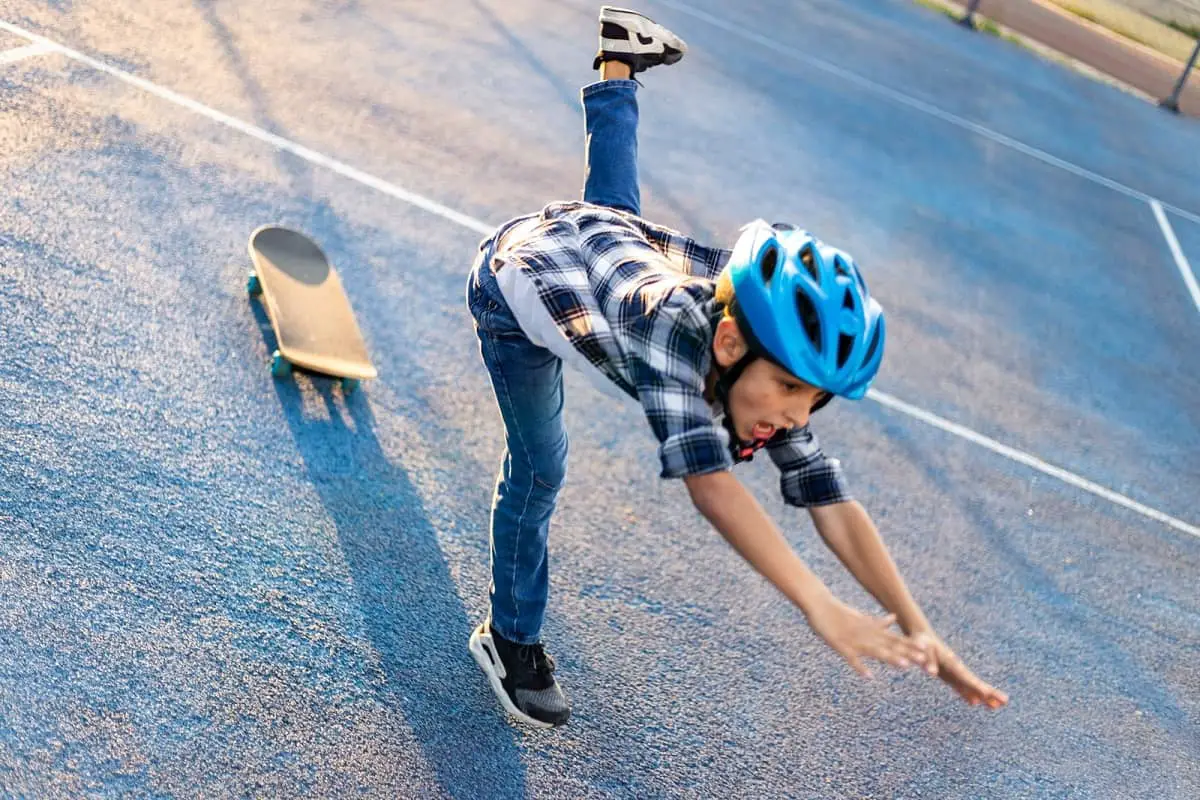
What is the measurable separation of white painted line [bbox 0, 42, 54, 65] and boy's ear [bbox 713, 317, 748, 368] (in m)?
6.37

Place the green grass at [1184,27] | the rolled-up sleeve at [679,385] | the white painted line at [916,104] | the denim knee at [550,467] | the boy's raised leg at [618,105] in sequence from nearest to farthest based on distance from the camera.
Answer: the rolled-up sleeve at [679,385] < the denim knee at [550,467] < the boy's raised leg at [618,105] < the white painted line at [916,104] < the green grass at [1184,27]

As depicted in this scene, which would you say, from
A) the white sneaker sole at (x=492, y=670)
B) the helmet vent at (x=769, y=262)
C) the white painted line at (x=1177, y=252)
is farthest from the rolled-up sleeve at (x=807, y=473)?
the white painted line at (x=1177, y=252)

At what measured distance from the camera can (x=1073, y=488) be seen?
688 cm

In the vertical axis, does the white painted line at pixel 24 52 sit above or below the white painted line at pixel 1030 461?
above

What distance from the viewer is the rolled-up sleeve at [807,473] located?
122 inches

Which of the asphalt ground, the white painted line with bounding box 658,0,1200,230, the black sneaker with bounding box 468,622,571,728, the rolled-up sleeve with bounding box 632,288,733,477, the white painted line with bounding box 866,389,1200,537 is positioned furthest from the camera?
the white painted line with bounding box 658,0,1200,230

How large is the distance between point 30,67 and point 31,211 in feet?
6.77

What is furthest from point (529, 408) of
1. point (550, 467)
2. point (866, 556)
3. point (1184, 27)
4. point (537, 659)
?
point (1184, 27)

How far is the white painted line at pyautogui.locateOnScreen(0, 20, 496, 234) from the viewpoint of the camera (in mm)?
7438

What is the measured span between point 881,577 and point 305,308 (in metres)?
3.46

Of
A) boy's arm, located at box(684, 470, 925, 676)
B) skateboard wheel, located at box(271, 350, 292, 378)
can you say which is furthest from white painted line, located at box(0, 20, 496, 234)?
boy's arm, located at box(684, 470, 925, 676)

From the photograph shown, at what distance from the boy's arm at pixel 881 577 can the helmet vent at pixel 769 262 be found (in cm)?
66

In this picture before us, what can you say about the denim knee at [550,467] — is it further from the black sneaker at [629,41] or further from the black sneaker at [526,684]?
the black sneaker at [629,41]

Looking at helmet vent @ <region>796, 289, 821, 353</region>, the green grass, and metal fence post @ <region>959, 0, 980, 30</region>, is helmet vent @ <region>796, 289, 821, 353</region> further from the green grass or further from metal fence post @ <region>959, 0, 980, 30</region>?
the green grass
